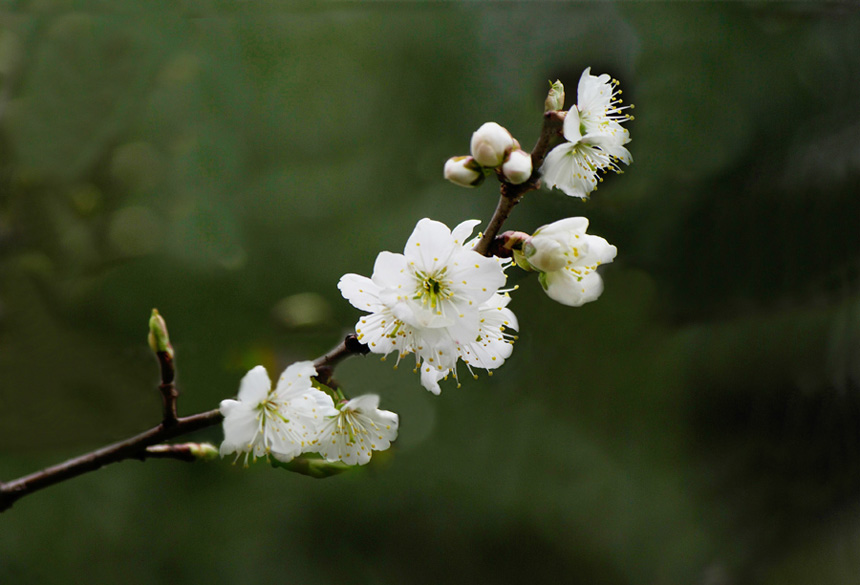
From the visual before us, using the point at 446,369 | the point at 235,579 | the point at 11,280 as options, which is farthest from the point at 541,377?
the point at 11,280

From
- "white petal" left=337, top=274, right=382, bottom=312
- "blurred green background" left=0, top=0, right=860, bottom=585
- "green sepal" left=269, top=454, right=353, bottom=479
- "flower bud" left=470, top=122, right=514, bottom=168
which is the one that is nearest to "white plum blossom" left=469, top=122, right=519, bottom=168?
"flower bud" left=470, top=122, right=514, bottom=168

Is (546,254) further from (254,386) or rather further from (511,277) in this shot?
(511,277)

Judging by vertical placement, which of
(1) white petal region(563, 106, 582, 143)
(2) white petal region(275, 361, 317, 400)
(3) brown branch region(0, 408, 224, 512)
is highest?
(1) white petal region(563, 106, 582, 143)

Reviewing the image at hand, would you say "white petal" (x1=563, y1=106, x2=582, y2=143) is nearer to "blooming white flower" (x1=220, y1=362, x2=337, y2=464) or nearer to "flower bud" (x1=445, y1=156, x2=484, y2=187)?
"flower bud" (x1=445, y1=156, x2=484, y2=187)

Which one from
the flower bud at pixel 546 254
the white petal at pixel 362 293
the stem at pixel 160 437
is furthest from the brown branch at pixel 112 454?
the flower bud at pixel 546 254

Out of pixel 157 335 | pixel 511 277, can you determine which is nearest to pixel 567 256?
pixel 157 335

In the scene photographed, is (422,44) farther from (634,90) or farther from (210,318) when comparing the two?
(210,318)
